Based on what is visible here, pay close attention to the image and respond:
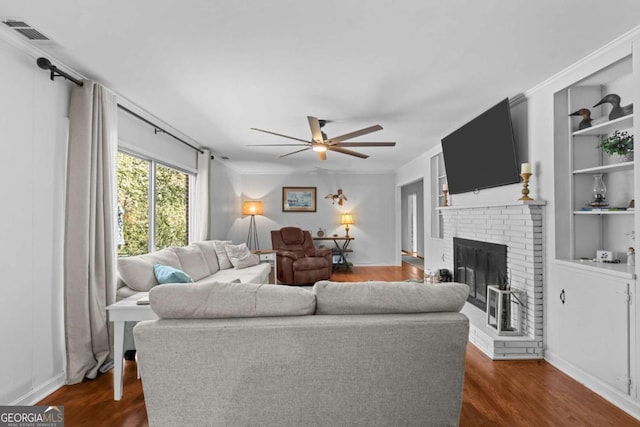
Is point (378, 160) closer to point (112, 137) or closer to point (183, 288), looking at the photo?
point (112, 137)

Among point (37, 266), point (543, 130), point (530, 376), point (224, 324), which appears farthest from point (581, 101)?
point (37, 266)

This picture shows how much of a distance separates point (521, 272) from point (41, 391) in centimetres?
410

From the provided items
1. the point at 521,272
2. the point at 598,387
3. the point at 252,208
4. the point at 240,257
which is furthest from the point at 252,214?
the point at 598,387

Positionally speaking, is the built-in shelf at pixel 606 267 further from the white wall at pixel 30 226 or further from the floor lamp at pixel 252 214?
the floor lamp at pixel 252 214

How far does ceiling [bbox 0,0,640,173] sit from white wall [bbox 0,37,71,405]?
0.35 meters

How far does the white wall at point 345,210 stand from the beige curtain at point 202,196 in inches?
105

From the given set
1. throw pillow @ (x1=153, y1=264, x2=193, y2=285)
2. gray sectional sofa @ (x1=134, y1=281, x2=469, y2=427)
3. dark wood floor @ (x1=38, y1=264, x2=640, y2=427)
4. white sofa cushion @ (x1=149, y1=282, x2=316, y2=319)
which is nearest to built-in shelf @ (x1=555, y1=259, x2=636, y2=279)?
dark wood floor @ (x1=38, y1=264, x2=640, y2=427)

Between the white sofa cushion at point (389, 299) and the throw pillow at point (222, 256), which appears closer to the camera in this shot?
the white sofa cushion at point (389, 299)

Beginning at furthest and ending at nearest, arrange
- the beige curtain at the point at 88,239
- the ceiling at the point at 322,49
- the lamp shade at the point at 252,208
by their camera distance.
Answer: the lamp shade at the point at 252,208, the beige curtain at the point at 88,239, the ceiling at the point at 322,49

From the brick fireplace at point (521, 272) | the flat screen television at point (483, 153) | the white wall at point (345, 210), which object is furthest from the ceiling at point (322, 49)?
the white wall at point (345, 210)

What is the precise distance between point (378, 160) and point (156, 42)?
16.9 ft

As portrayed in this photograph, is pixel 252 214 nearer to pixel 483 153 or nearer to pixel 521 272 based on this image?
pixel 483 153

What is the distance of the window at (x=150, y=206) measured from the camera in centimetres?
379

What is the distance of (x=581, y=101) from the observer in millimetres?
2867
